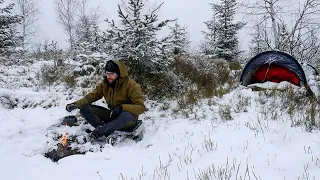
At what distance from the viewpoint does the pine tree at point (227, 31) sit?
46.6 ft

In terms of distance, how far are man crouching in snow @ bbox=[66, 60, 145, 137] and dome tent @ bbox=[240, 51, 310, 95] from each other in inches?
149

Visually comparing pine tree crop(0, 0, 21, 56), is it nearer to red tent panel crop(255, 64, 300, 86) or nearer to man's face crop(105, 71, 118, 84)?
man's face crop(105, 71, 118, 84)

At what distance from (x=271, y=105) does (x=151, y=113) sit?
8.63 ft

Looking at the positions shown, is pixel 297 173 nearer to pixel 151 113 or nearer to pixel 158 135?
pixel 158 135

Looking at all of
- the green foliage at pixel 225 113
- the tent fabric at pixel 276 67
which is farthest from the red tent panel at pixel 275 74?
the green foliage at pixel 225 113

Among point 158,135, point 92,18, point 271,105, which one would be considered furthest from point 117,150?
point 92,18

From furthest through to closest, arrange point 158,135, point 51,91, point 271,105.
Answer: point 51,91
point 271,105
point 158,135

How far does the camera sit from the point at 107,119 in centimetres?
514

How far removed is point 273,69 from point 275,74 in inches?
6.1

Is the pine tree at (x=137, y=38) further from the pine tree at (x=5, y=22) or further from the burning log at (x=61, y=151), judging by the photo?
the pine tree at (x=5, y=22)

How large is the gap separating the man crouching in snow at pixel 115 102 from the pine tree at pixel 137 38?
5.37ft

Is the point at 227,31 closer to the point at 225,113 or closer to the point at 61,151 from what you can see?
the point at 225,113

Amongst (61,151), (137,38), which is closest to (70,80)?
(137,38)

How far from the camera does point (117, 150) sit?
13.6 ft
